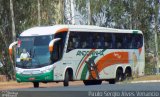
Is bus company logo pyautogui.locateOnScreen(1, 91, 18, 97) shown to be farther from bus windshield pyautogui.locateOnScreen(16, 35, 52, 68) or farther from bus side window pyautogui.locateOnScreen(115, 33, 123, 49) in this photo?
bus side window pyautogui.locateOnScreen(115, 33, 123, 49)

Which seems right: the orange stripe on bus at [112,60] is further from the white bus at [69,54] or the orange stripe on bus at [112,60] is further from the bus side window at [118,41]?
the bus side window at [118,41]

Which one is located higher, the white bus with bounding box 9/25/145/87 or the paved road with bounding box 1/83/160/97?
the paved road with bounding box 1/83/160/97

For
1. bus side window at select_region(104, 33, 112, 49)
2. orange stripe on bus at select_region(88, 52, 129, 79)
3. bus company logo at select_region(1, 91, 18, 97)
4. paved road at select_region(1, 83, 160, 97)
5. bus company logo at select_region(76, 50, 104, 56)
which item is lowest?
orange stripe on bus at select_region(88, 52, 129, 79)

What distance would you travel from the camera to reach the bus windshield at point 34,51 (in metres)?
23.5

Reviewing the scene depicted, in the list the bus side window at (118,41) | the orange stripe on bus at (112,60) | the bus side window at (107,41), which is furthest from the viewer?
the bus side window at (118,41)

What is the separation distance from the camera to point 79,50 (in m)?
24.6

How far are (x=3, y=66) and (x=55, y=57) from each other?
1918 cm

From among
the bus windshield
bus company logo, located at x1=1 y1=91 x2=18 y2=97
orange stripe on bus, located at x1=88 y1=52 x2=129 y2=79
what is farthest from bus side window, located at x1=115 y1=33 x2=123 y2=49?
bus company logo, located at x1=1 y1=91 x2=18 y2=97

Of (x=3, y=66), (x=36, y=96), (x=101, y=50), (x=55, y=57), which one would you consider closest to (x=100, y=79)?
(x=101, y=50)

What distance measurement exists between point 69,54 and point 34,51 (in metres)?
1.69

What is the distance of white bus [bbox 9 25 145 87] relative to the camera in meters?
23.6

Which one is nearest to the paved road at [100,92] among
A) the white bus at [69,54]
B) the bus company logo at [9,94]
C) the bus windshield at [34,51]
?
the bus company logo at [9,94]

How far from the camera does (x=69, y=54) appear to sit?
79.0ft

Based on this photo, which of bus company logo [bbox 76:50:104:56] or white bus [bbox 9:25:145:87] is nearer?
white bus [bbox 9:25:145:87]
